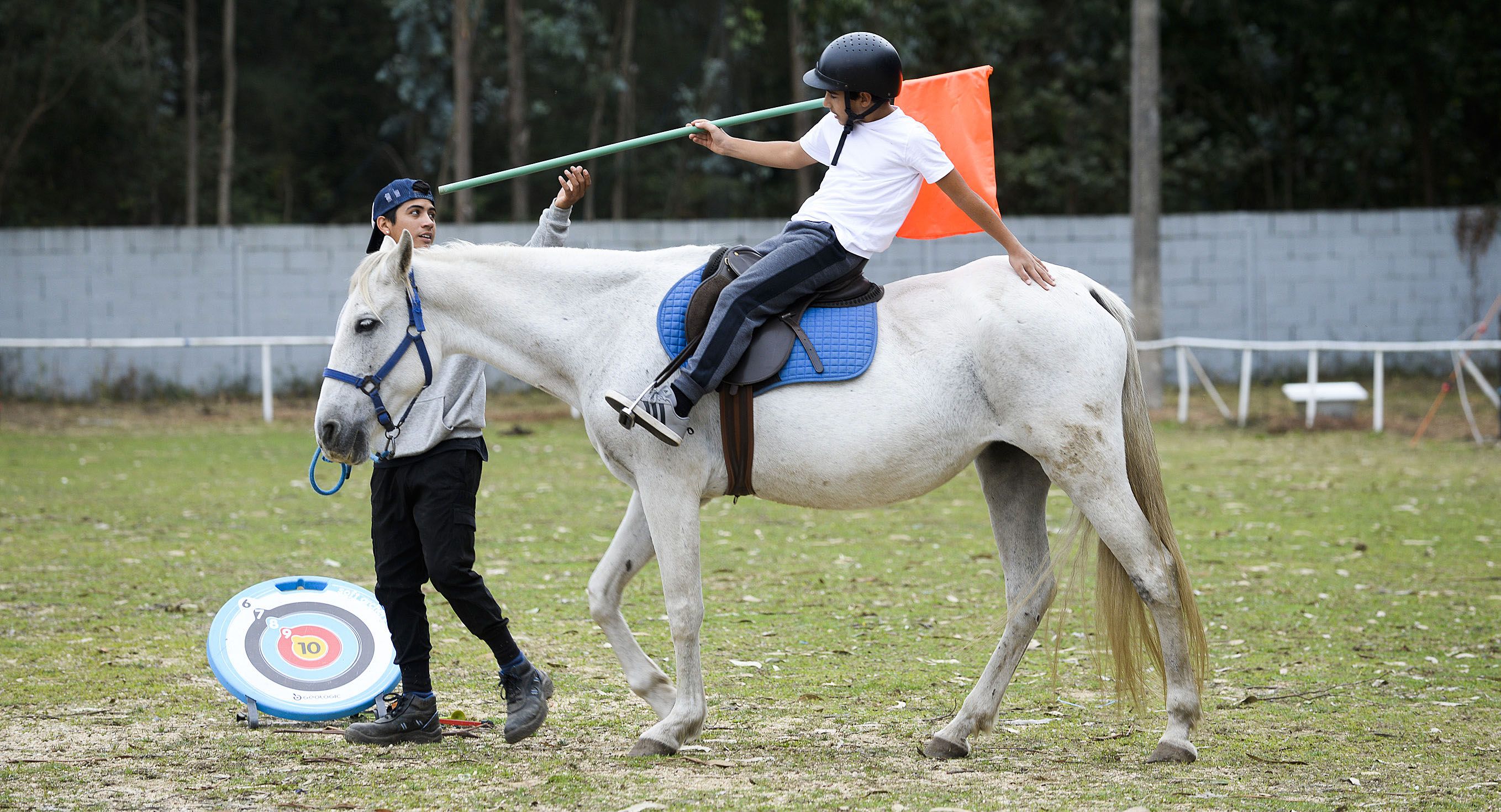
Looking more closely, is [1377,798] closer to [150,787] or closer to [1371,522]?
[150,787]

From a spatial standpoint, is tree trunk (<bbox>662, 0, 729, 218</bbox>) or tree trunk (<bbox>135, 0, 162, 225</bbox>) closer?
tree trunk (<bbox>135, 0, 162, 225</bbox>)

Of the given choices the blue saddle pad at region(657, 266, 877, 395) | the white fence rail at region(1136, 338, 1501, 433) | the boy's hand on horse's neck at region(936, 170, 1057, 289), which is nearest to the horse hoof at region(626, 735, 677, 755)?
the blue saddle pad at region(657, 266, 877, 395)

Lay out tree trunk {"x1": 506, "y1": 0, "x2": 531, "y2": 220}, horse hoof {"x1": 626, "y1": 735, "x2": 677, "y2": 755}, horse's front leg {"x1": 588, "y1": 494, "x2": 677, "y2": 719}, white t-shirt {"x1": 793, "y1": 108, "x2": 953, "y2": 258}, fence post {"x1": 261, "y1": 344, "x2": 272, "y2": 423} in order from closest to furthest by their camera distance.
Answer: white t-shirt {"x1": 793, "y1": 108, "x2": 953, "y2": 258} → horse hoof {"x1": 626, "y1": 735, "x2": 677, "y2": 755} → horse's front leg {"x1": 588, "y1": 494, "x2": 677, "y2": 719} → fence post {"x1": 261, "y1": 344, "x2": 272, "y2": 423} → tree trunk {"x1": 506, "y1": 0, "x2": 531, "y2": 220}

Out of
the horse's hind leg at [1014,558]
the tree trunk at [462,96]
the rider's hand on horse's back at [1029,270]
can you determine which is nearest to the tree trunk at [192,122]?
the tree trunk at [462,96]

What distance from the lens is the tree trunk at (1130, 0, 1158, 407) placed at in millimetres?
18172

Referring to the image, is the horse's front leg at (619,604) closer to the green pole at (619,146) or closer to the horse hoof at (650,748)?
the horse hoof at (650,748)

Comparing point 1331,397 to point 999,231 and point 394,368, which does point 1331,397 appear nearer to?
point 999,231

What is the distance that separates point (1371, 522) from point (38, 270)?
1817cm

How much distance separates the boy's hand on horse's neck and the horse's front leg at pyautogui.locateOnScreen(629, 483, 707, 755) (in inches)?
53.0

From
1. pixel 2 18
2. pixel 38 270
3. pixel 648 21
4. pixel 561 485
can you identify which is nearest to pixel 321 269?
pixel 38 270

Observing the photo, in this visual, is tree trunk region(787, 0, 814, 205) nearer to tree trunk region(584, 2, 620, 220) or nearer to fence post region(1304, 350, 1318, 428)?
tree trunk region(584, 2, 620, 220)

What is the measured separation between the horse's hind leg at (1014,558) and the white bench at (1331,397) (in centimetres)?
1175

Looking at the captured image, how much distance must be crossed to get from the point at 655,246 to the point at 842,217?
55.0ft

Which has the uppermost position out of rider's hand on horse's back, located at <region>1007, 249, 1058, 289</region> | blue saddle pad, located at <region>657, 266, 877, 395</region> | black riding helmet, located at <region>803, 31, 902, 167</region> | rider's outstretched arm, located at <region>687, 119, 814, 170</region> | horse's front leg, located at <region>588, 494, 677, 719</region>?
black riding helmet, located at <region>803, 31, 902, 167</region>
